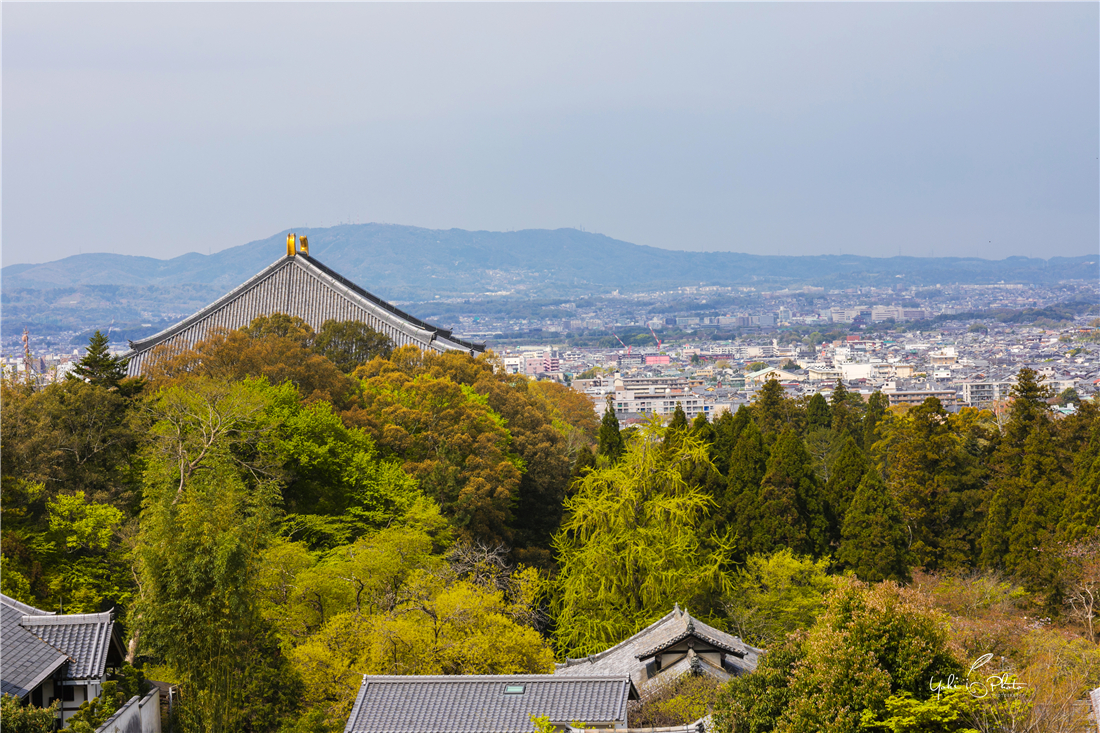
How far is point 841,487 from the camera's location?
26.6 meters

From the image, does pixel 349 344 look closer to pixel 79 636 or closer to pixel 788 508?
pixel 788 508

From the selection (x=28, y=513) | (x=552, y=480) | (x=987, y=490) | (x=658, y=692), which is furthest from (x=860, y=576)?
(x=28, y=513)

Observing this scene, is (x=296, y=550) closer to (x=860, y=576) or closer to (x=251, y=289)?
(x=860, y=576)

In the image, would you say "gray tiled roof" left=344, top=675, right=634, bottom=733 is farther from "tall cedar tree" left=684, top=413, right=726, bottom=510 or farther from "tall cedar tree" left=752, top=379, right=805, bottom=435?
"tall cedar tree" left=752, top=379, right=805, bottom=435

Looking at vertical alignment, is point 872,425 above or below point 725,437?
below

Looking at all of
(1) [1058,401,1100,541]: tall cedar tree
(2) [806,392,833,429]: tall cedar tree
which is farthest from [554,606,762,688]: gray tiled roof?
(2) [806,392,833,429]: tall cedar tree

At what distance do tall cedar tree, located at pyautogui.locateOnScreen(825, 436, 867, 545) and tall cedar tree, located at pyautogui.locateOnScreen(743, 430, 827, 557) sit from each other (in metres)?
0.49

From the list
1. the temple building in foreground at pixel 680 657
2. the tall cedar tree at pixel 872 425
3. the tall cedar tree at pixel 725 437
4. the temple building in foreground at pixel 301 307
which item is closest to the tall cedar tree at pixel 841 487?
the tall cedar tree at pixel 725 437

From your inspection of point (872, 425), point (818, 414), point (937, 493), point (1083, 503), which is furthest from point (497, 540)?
point (872, 425)

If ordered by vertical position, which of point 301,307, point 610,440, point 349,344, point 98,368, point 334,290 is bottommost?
point 610,440

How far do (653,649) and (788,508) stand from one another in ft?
28.6

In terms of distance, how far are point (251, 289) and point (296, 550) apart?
17.1m

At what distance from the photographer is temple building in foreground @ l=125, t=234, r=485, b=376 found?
32.4 meters

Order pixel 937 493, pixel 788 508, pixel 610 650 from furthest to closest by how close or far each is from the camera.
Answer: pixel 937 493 < pixel 788 508 < pixel 610 650
